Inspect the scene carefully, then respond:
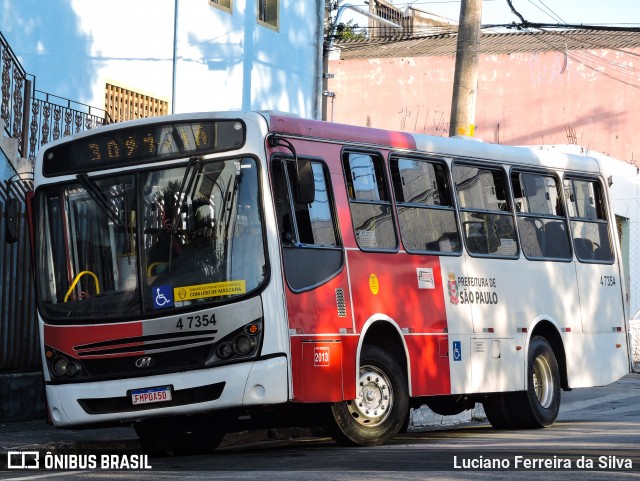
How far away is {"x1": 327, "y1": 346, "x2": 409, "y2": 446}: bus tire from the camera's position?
11.6 m

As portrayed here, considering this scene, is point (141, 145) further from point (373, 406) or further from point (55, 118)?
point (55, 118)

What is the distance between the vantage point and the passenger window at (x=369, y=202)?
12.1 m

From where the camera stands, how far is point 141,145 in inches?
451

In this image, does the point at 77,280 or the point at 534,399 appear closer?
the point at 77,280

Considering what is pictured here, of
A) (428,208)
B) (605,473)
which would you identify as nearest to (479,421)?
(428,208)

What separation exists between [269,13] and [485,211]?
12469 millimetres

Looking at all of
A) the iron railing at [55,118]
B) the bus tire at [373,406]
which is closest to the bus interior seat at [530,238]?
the bus tire at [373,406]

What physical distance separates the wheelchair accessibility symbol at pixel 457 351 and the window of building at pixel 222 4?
12.1 m

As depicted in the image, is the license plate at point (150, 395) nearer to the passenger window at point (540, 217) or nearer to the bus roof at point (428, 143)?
the bus roof at point (428, 143)

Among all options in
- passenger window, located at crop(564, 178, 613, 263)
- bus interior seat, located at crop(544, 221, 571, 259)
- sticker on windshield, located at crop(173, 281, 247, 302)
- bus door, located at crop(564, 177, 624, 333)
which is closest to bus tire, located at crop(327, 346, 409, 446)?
sticker on windshield, located at crop(173, 281, 247, 302)

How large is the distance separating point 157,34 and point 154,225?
11865 mm

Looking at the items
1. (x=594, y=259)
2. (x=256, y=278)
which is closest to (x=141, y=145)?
(x=256, y=278)

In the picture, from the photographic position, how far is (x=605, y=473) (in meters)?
8.59

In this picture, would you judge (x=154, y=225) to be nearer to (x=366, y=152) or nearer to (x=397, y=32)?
(x=366, y=152)
